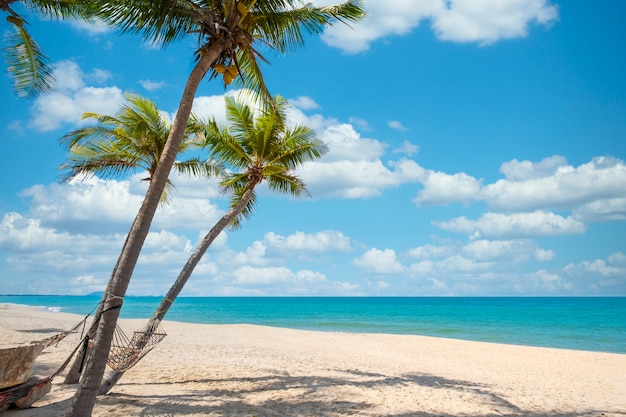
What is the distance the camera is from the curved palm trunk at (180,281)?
603 cm

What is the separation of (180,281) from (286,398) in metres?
2.30

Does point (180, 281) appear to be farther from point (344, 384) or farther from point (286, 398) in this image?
point (344, 384)

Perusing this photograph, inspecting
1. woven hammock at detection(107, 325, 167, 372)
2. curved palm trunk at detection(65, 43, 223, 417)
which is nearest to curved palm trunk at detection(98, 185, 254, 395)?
woven hammock at detection(107, 325, 167, 372)

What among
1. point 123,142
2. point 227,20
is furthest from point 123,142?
point 227,20

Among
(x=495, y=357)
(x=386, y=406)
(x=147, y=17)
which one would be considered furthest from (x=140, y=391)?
(x=495, y=357)

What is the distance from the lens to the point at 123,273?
4.38 metres

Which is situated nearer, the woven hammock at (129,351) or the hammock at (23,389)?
the hammock at (23,389)

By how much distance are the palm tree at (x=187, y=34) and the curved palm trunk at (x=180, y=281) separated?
1.26 metres

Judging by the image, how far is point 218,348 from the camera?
39.8ft

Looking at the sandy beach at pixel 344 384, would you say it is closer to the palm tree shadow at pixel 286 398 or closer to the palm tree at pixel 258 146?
the palm tree shadow at pixel 286 398

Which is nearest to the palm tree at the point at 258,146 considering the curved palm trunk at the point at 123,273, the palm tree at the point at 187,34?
the palm tree at the point at 187,34

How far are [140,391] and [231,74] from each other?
4450 mm

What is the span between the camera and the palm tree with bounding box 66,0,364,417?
4.25 m

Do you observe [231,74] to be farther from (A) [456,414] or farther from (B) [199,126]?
(A) [456,414]
